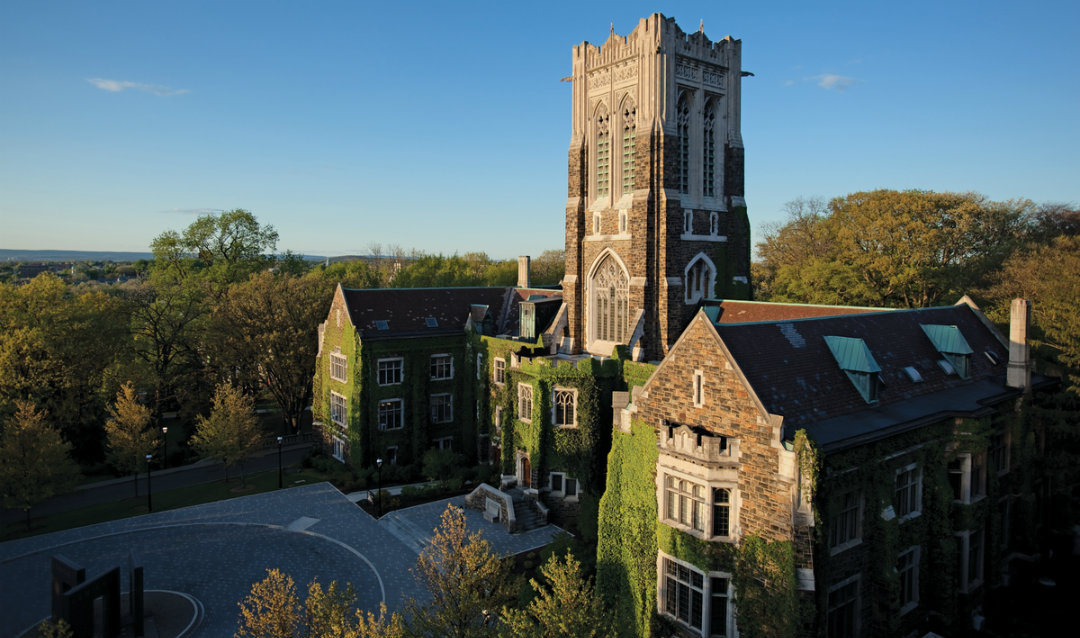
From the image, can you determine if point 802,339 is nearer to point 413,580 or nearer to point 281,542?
point 413,580

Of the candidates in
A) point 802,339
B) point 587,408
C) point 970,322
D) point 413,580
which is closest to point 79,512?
point 413,580

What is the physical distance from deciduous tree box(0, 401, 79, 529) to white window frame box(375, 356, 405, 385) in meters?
15.2

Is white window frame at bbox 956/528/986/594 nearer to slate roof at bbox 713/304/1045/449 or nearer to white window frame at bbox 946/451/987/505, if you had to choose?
white window frame at bbox 946/451/987/505

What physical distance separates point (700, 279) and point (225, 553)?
2473 centimetres

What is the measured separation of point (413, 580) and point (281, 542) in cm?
732

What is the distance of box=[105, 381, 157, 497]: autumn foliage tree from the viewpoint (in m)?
33.8

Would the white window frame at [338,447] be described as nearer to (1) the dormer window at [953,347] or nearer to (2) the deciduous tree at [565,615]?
(2) the deciduous tree at [565,615]

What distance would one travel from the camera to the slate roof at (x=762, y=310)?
25.6 meters

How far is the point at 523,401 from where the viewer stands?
31.9m

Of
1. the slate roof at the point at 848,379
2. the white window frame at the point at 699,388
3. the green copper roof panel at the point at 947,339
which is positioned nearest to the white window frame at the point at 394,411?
the white window frame at the point at 699,388

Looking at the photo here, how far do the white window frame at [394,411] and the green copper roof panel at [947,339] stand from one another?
2713 cm

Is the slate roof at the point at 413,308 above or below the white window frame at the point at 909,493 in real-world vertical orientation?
above

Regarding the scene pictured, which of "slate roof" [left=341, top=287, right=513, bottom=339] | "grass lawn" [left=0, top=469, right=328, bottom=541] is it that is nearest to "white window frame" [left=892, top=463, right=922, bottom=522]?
"slate roof" [left=341, top=287, right=513, bottom=339]

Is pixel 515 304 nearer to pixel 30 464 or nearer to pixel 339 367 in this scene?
pixel 339 367
